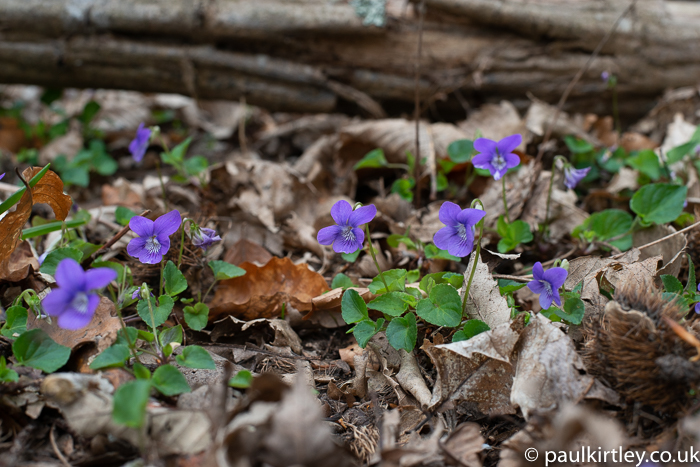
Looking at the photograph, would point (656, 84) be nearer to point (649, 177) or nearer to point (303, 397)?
point (649, 177)

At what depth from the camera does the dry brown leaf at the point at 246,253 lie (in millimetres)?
2643

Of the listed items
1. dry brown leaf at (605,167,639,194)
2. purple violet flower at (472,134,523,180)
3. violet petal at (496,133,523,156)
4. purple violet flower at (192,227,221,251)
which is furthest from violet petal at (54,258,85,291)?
dry brown leaf at (605,167,639,194)

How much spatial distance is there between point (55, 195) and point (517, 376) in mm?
1943

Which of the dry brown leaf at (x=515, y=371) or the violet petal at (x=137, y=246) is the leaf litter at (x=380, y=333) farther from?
the violet petal at (x=137, y=246)

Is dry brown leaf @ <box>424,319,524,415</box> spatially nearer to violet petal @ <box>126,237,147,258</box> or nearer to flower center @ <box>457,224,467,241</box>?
flower center @ <box>457,224,467,241</box>

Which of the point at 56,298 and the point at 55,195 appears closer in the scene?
the point at 56,298

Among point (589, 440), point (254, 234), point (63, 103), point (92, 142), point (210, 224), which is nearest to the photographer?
point (589, 440)

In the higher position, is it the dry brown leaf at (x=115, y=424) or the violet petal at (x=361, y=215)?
the violet petal at (x=361, y=215)

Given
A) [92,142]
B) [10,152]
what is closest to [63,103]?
A: [10,152]

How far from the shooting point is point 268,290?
2377 millimetres

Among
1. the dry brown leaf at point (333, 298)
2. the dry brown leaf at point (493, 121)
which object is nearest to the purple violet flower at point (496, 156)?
the dry brown leaf at point (333, 298)

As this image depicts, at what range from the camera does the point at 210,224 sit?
2.62 metres

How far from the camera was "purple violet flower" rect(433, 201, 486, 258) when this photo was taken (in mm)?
1732

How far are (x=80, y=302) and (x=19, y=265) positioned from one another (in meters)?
1.04
